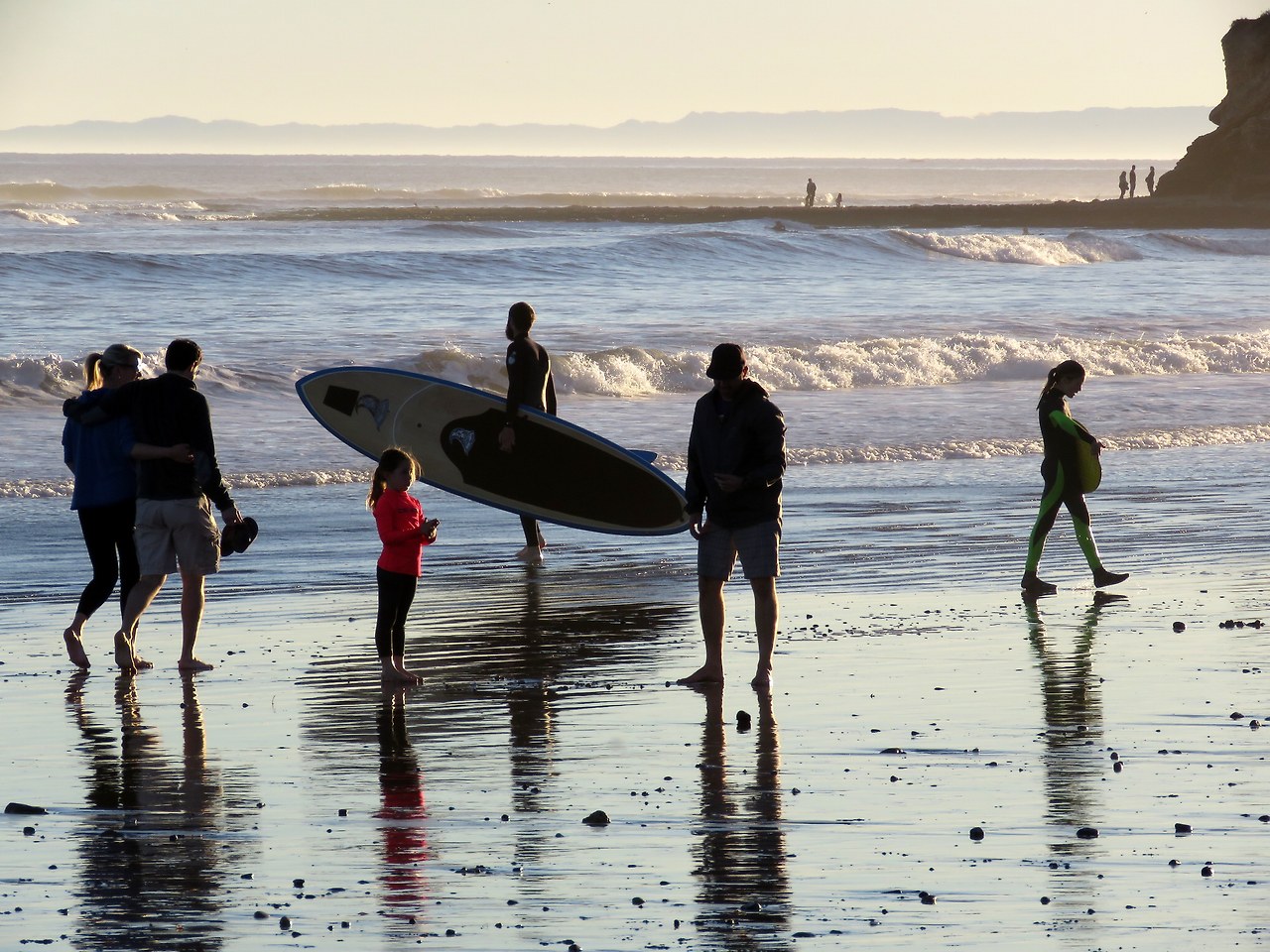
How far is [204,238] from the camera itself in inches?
2435

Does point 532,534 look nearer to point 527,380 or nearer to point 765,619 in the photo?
point 527,380

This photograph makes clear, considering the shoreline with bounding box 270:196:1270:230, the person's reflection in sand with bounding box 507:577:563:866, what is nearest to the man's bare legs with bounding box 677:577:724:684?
the person's reflection in sand with bounding box 507:577:563:866

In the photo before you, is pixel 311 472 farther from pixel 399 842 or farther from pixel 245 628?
pixel 399 842

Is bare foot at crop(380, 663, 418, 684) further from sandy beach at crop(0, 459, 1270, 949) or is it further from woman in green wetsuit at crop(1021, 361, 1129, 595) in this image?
woman in green wetsuit at crop(1021, 361, 1129, 595)

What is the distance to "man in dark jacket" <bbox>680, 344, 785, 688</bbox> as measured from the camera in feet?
24.3

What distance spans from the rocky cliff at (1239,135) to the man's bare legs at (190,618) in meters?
78.5

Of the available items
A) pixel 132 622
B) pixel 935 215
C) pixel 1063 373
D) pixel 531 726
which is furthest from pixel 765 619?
pixel 935 215

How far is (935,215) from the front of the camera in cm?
8319

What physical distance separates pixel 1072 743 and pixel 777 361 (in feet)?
60.8

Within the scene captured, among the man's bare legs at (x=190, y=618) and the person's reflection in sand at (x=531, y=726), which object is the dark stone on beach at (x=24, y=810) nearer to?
the person's reflection in sand at (x=531, y=726)

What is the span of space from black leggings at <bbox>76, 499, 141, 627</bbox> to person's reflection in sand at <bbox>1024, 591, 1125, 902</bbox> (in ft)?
14.6

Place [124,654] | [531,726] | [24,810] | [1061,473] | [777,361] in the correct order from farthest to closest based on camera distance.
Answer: [777,361], [1061,473], [124,654], [531,726], [24,810]

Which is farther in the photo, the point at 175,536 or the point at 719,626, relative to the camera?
the point at 175,536

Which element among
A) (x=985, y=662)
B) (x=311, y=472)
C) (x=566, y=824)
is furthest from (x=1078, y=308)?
(x=566, y=824)
